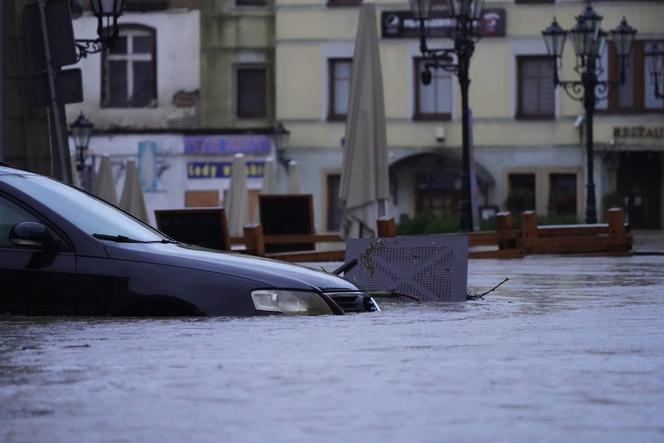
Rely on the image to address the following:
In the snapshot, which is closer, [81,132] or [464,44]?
[464,44]

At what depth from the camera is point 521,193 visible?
5300 cm

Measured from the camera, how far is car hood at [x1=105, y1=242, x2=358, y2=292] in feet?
36.2

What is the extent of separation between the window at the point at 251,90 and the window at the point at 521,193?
7730 millimetres

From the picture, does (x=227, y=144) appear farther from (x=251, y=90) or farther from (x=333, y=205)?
(x=333, y=205)

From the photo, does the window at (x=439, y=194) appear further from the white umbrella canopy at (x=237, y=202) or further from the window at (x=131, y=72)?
the white umbrella canopy at (x=237, y=202)

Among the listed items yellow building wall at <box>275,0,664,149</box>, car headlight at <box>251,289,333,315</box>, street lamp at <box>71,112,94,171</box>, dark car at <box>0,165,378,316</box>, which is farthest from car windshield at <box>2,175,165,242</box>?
yellow building wall at <box>275,0,664,149</box>

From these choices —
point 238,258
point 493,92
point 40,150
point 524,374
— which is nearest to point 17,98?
point 40,150

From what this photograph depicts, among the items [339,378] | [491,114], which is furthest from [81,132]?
[339,378]

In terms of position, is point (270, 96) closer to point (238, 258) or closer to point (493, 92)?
point (493, 92)

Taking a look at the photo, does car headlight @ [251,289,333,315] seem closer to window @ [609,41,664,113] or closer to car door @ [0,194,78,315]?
car door @ [0,194,78,315]

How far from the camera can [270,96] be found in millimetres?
56000

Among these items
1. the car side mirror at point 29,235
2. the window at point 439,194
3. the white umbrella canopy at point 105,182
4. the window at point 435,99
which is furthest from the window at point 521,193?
the car side mirror at point 29,235

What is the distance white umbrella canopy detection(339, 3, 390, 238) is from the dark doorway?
93.6 ft

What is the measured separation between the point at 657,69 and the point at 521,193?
5.30m
